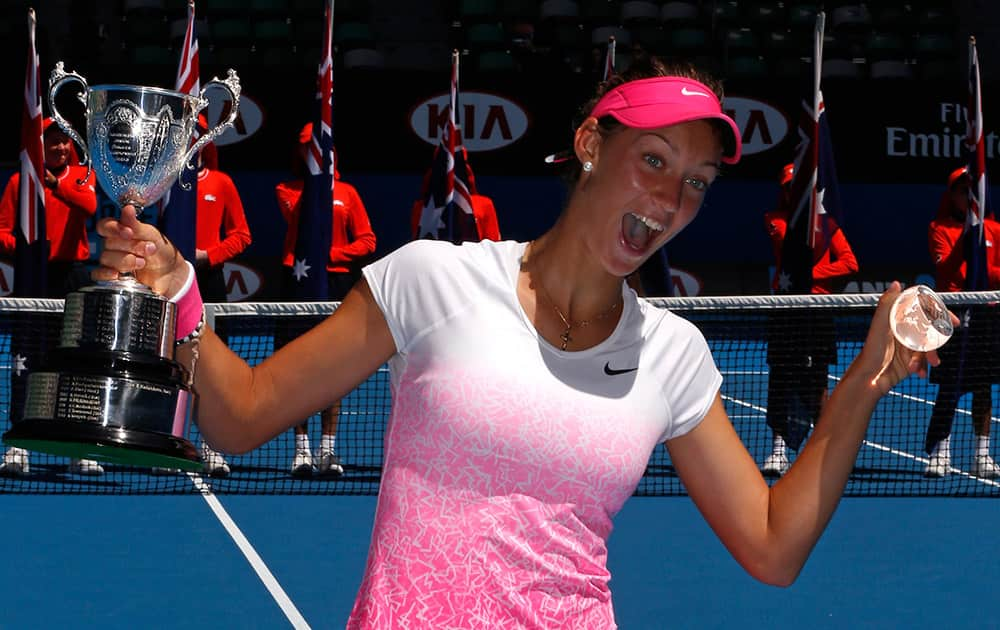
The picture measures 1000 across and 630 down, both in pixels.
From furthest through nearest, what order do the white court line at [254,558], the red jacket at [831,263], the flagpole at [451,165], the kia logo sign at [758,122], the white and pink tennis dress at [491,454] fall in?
the kia logo sign at [758,122] < the flagpole at [451,165] < the red jacket at [831,263] < the white court line at [254,558] < the white and pink tennis dress at [491,454]

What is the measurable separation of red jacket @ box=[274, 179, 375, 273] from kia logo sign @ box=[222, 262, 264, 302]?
572cm

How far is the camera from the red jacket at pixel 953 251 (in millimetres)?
9836

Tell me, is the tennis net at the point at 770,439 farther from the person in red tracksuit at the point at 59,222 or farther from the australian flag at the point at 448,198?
the australian flag at the point at 448,198

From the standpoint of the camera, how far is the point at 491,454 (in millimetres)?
2250

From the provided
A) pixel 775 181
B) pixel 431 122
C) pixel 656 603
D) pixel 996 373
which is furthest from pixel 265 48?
pixel 656 603

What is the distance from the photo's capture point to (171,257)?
241cm

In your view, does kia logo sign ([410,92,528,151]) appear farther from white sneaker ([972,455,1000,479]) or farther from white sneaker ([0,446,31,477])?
white sneaker ([0,446,31,477])

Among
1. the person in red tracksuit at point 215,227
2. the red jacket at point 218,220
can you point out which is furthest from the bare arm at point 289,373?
the red jacket at point 218,220

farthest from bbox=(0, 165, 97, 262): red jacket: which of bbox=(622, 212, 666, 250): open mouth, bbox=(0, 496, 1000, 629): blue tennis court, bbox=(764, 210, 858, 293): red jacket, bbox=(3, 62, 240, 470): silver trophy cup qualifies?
bbox=(622, 212, 666, 250): open mouth

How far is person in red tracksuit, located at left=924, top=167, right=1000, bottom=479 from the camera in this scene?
8891 mm

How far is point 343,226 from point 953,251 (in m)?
4.13

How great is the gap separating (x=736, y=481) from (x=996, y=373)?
7.40m

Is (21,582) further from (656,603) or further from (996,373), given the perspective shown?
(996,373)

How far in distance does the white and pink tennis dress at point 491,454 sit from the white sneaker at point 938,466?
22.0ft
